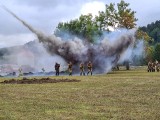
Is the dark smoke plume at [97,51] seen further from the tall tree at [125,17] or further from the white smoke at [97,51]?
the tall tree at [125,17]

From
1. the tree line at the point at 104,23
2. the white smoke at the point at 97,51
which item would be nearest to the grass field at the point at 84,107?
the white smoke at the point at 97,51

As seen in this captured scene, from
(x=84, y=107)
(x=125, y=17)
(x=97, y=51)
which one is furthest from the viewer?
(x=125, y=17)

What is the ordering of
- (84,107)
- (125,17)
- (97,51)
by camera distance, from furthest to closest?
(125,17), (97,51), (84,107)

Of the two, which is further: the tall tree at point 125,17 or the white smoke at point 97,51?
the tall tree at point 125,17

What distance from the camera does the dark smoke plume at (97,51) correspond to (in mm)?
57625

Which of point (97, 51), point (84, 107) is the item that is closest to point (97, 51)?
point (97, 51)

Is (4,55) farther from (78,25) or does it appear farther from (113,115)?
(113,115)

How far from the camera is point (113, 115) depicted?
1509 centimetres

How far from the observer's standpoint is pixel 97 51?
2349 inches

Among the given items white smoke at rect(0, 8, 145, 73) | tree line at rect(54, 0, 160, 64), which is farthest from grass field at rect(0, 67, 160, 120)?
tree line at rect(54, 0, 160, 64)

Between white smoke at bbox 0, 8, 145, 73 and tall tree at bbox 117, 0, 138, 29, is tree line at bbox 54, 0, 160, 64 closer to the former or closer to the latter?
tall tree at bbox 117, 0, 138, 29

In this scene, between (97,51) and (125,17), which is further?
(125,17)

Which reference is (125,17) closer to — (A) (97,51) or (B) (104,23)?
(B) (104,23)

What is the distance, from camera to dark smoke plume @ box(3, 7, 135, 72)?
57.6 meters
